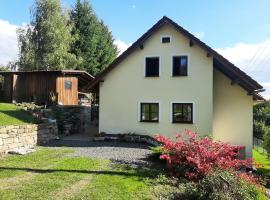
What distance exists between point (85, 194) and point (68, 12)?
38.3m

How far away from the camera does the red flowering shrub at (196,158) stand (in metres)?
12.0

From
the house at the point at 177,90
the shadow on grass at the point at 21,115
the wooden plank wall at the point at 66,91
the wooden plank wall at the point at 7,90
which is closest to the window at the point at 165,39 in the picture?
the house at the point at 177,90

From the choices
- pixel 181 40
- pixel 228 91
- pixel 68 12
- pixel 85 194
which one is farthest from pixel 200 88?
pixel 68 12

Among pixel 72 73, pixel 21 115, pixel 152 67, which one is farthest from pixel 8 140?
pixel 72 73

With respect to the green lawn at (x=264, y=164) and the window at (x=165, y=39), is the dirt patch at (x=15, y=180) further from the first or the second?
the window at (x=165, y=39)

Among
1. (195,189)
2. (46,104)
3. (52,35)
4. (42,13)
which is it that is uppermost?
(42,13)

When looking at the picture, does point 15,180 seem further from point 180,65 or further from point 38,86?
point 38,86

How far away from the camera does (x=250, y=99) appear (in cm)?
2027

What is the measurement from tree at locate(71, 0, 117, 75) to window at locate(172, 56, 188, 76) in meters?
23.8

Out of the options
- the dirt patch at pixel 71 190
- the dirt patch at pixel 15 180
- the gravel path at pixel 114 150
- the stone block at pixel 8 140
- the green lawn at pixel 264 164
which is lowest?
the green lawn at pixel 264 164

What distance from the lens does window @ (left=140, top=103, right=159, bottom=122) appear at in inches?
821

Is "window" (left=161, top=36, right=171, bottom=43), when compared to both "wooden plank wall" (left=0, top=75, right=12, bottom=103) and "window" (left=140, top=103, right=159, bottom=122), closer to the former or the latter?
"window" (left=140, top=103, right=159, bottom=122)

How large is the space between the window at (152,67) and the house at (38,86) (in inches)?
341

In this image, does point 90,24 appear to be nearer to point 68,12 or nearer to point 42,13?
point 68,12
